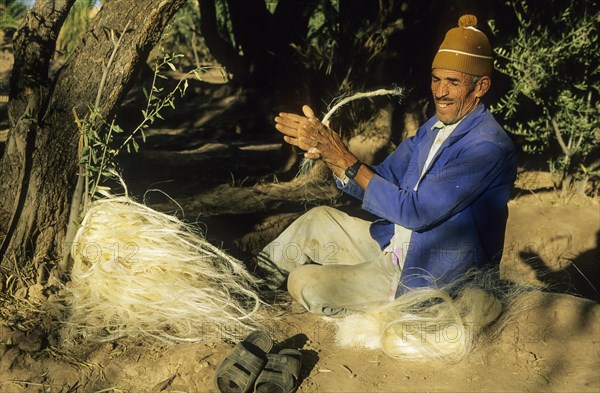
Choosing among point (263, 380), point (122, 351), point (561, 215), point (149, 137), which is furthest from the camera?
point (149, 137)

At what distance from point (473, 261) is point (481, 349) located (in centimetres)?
40

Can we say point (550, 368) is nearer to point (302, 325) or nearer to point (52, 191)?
point (302, 325)

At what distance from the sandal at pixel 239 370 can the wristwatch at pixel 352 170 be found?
88 cm

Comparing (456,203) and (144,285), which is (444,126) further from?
(144,285)

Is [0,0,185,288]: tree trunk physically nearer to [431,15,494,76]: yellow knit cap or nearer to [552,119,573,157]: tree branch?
[431,15,494,76]: yellow knit cap

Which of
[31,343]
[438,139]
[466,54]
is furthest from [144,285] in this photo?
[466,54]

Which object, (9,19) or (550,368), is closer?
(550,368)

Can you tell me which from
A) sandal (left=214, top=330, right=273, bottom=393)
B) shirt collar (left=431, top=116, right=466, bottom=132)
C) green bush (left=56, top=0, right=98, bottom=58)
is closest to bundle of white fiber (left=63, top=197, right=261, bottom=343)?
sandal (left=214, top=330, right=273, bottom=393)

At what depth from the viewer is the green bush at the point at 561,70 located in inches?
238

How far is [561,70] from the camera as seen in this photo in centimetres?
618

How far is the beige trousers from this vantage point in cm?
340

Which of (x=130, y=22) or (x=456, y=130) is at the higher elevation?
(x=130, y=22)

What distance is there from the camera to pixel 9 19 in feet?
26.8

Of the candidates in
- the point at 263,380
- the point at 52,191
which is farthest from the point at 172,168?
the point at 263,380
